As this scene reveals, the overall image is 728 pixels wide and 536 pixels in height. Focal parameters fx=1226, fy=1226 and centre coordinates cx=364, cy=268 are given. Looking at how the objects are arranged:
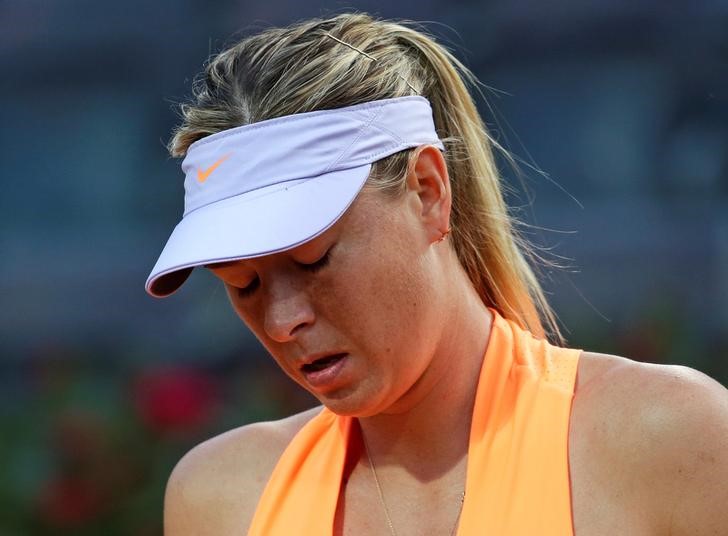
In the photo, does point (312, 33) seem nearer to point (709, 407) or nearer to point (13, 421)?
point (709, 407)

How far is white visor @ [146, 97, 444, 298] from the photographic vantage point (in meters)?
1.49

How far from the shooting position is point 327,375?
1553 millimetres

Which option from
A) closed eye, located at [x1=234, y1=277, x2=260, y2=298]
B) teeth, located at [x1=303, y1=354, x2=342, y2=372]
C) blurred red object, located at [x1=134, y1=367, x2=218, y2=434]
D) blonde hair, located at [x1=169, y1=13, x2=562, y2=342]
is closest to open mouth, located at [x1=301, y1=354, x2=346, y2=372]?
teeth, located at [x1=303, y1=354, x2=342, y2=372]

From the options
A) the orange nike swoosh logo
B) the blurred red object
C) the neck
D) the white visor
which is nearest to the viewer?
the white visor

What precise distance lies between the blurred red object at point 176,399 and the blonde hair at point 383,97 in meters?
1.48

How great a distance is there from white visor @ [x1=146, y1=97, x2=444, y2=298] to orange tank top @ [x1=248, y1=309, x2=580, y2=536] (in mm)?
348

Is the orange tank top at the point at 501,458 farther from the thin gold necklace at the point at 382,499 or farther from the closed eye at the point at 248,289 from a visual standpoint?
the closed eye at the point at 248,289

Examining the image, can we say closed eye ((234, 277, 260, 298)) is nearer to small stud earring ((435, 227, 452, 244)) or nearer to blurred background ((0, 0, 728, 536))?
small stud earring ((435, 227, 452, 244))

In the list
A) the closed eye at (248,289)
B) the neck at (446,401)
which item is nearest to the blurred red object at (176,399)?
the neck at (446,401)

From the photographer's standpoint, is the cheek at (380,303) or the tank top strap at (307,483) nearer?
the cheek at (380,303)

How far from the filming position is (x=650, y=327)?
310cm

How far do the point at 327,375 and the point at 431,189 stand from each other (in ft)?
0.98

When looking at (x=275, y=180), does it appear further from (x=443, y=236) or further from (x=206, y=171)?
(x=443, y=236)

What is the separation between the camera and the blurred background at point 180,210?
312 centimetres
